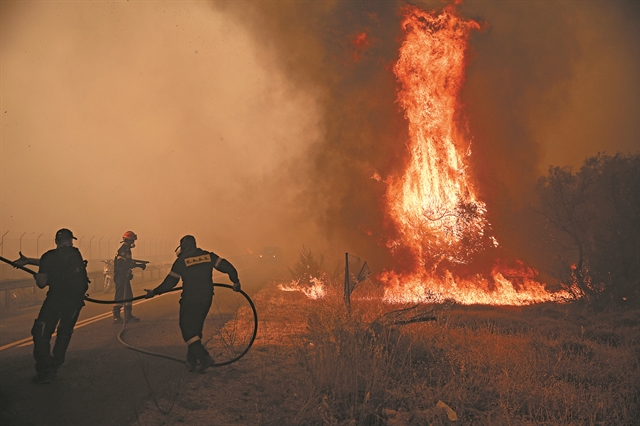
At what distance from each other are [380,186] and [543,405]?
17669mm

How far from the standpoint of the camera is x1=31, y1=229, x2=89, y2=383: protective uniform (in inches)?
258

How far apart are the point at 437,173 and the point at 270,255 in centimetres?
4462

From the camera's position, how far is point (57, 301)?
6.92m

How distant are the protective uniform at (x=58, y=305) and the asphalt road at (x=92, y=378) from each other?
36cm

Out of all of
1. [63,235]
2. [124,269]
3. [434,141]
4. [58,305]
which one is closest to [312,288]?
[434,141]

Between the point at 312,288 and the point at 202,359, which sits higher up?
the point at 312,288

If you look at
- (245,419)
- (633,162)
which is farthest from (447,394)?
→ (633,162)

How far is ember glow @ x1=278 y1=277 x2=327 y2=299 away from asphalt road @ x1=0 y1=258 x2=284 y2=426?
9.91m

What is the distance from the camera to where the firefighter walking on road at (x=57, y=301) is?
6.54 meters

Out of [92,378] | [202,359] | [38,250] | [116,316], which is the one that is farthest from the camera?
[38,250]

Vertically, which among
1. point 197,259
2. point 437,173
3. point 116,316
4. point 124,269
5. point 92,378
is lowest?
point 92,378

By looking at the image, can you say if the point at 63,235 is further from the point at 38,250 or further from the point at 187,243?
the point at 38,250

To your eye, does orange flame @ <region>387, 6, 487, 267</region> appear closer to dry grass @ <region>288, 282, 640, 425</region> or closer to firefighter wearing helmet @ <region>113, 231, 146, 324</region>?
dry grass @ <region>288, 282, 640, 425</region>

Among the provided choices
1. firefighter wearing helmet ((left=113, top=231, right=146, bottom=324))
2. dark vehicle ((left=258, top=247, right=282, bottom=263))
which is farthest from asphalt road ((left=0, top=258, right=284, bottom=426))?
dark vehicle ((left=258, top=247, right=282, bottom=263))
